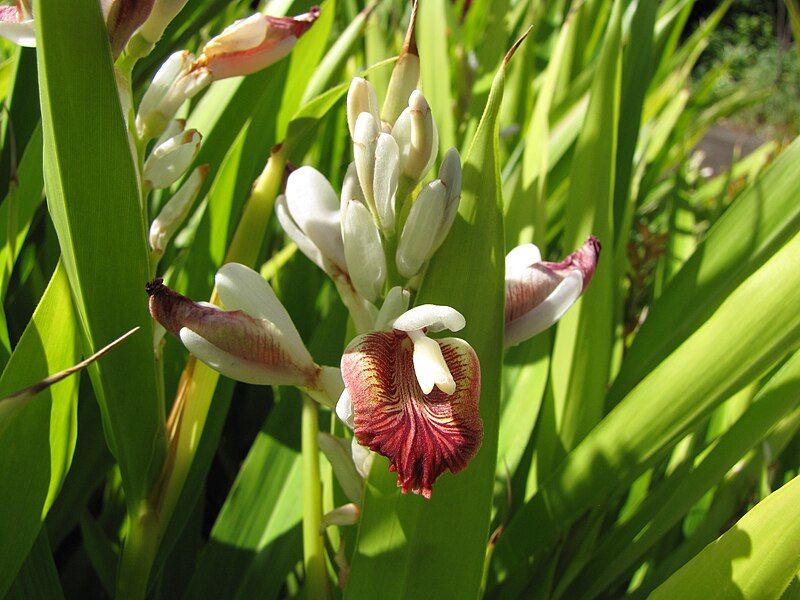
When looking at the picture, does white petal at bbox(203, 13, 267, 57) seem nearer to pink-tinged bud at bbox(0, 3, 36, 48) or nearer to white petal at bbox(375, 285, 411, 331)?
pink-tinged bud at bbox(0, 3, 36, 48)

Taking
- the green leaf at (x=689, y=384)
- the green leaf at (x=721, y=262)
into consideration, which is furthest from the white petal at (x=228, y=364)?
the green leaf at (x=721, y=262)

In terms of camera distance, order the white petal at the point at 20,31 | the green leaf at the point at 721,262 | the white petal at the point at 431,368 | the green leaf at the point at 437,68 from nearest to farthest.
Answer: the white petal at the point at 431,368
the white petal at the point at 20,31
the green leaf at the point at 721,262
the green leaf at the point at 437,68

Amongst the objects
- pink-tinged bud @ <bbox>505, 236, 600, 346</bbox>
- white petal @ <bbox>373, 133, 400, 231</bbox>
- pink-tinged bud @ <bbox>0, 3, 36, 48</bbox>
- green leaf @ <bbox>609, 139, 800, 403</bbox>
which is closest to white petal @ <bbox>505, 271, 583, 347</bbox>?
pink-tinged bud @ <bbox>505, 236, 600, 346</bbox>

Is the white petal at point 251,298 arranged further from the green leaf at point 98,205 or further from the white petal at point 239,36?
the white petal at point 239,36

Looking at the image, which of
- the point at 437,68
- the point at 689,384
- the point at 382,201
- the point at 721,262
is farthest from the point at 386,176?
the point at 437,68

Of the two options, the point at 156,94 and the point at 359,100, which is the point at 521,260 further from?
the point at 156,94

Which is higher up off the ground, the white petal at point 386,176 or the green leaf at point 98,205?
the white petal at point 386,176
